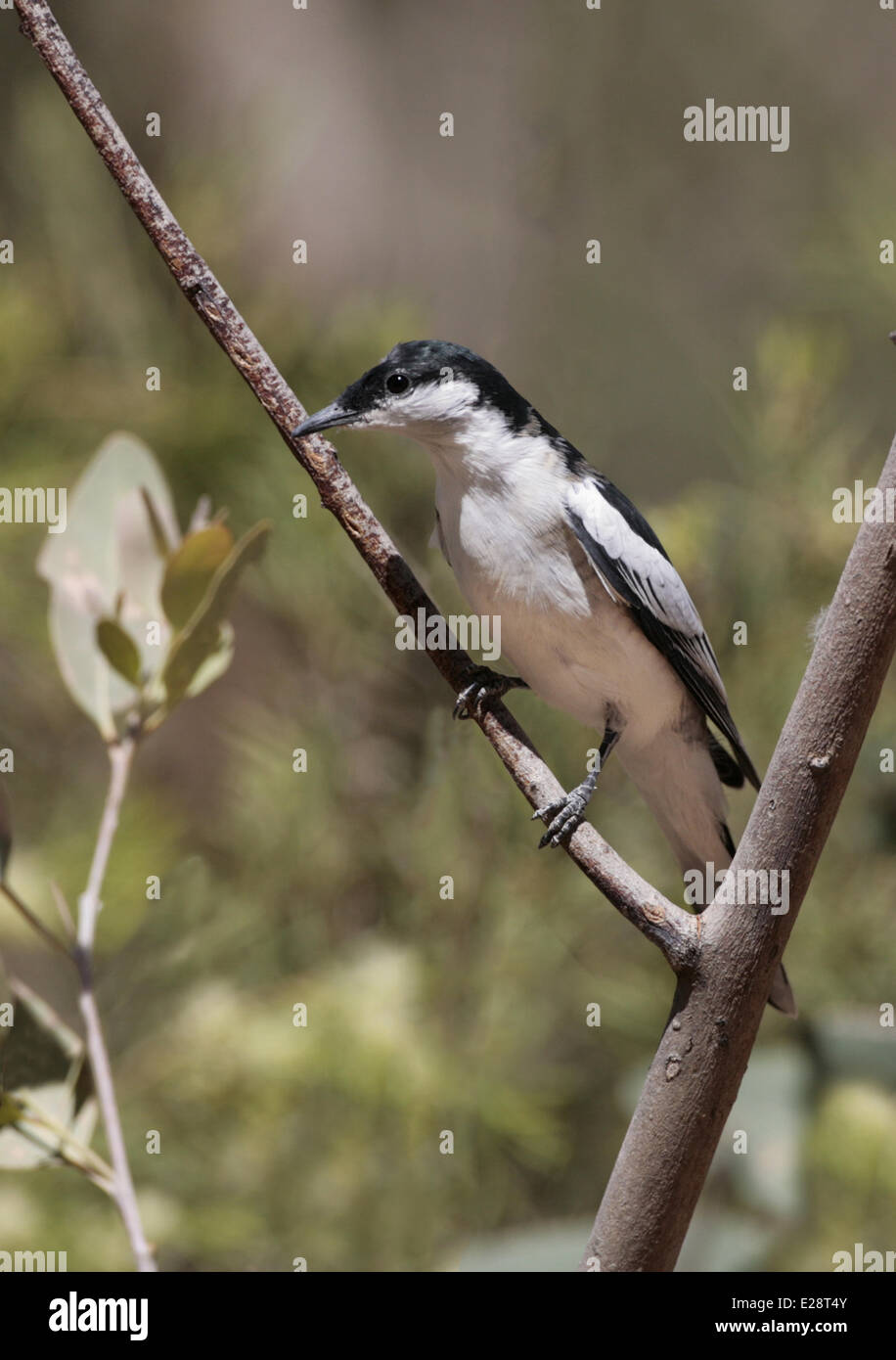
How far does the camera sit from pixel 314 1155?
1.39 metres

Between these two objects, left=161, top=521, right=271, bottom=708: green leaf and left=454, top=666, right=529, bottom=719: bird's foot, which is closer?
left=161, top=521, right=271, bottom=708: green leaf

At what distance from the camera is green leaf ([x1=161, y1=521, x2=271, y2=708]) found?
2.41 ft

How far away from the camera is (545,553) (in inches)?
48.3

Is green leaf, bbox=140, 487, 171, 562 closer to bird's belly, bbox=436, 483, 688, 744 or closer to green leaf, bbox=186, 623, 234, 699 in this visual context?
green leaf, bbox=186, 623, 234, 699

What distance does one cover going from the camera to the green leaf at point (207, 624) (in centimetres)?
74

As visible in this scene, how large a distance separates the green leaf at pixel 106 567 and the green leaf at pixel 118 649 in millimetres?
55

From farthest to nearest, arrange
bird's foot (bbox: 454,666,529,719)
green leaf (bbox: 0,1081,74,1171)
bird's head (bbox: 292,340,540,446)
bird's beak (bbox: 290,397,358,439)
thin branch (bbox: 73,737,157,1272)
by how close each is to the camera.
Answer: bird's head (bbox: 292,340,540,446) < bird's beak (bbox: 290,397,358,439) < bird's foot (bbox: 454,666,529,719) < green leaf (bbox: 0,1081,74,1171) < thin branch (bbox: 73,737,157,1272)

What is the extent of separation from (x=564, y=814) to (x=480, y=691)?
139mm

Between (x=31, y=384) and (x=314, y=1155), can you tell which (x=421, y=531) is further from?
(x=314, y=1155)

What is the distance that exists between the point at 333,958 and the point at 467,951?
155 millimetres

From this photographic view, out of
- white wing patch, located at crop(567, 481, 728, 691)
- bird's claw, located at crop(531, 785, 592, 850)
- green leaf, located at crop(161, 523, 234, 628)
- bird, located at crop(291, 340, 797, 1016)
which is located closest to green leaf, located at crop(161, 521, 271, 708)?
green leaf, located at crop(161, 523, 234, 628)

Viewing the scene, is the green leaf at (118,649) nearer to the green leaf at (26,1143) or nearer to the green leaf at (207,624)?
the green leaf at (207,624)

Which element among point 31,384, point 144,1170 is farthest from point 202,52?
point 144,1170

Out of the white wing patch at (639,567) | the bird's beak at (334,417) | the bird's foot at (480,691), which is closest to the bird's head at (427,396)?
the bird's beak at (334,417)
